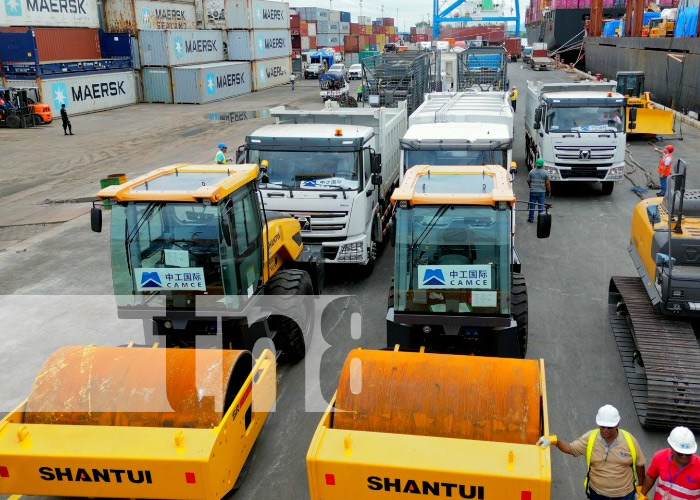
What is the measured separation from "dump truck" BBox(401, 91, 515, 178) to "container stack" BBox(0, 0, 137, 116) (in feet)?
100

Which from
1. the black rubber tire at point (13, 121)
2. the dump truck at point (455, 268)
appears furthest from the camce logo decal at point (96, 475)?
the black rubber tire at point (13, 121)

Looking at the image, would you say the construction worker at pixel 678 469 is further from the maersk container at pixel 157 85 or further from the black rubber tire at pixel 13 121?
the maersk container at pixel 157 85

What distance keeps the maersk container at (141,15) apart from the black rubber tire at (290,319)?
42284 millimetres

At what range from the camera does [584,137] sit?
16.8m

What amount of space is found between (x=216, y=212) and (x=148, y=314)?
4.45 feet

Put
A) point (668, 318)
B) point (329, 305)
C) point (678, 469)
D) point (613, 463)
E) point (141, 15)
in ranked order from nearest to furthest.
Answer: point (678, 469), point (613, 463), point (668, 318), point (329, 305), point (141, 15)

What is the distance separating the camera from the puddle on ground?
1483 inches

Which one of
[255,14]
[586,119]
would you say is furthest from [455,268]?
[255,14]

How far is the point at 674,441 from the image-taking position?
464 centimetres

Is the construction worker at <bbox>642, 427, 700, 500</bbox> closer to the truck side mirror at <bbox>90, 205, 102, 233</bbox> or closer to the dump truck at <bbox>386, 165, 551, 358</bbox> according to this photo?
the dump truck at <bbox>386, 165, 551, 358</bbox>

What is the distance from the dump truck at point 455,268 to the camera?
670cm

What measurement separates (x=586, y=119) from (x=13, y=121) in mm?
29335

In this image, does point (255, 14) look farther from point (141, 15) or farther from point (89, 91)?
point (89, 91)

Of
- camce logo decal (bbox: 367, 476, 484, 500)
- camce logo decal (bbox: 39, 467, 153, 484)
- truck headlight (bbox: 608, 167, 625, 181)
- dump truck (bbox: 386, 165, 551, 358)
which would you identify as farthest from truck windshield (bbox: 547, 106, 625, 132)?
camce logo decal (bbox: 39, 467, 153, 484)
